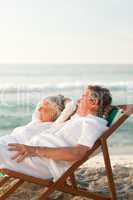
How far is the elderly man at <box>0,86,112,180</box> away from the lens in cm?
332

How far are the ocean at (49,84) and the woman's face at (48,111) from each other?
4238 mm

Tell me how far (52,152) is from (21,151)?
182mm

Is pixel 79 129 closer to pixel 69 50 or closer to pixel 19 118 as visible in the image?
pixel 19 118

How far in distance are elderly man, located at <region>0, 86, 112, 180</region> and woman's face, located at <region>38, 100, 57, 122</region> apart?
0.77 feet

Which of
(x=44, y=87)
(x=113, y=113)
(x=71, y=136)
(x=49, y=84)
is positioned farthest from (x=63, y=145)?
(x=49, y=84)

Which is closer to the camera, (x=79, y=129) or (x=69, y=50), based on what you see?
(x=79, y=129)

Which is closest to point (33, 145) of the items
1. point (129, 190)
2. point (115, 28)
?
point (129, 190)

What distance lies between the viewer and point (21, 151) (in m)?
3.40

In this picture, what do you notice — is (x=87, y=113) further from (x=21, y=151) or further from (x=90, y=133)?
(x=21, y=151)

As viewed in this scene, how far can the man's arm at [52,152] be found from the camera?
329 centimetres

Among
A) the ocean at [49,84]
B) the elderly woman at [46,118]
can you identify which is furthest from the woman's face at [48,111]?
the ocean at [49,84]

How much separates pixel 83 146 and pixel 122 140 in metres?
4.83

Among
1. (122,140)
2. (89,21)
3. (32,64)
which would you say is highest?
(89,21)

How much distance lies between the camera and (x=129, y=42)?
9.55 m
